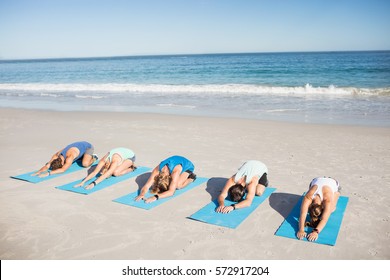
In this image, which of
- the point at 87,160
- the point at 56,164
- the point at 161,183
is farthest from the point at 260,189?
the point at 56,164

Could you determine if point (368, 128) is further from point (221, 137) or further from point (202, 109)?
point (202, 109)

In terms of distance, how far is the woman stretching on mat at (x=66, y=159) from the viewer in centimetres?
617

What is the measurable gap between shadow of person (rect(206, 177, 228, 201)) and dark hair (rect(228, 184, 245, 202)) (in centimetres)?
43

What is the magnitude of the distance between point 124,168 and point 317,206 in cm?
370

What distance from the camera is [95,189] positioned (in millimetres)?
5395

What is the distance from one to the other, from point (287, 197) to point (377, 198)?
53.9 inches

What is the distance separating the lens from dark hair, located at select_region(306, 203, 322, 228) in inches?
155

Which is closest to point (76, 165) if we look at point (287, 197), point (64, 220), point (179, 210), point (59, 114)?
point (64, 220)

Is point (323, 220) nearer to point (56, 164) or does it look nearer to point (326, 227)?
point (326, 227)

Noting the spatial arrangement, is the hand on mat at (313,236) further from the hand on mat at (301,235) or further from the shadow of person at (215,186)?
the shadow of person at (215,186)

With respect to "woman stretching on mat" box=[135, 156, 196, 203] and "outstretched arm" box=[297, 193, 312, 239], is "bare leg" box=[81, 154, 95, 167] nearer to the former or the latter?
"woman stretching on mat" box=[135, 156, 196, 203]

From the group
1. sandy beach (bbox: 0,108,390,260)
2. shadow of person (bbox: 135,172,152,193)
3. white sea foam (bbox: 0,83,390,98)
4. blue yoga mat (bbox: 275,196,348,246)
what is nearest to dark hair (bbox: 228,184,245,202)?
sandy beach (bbox: 0,108,390,260)

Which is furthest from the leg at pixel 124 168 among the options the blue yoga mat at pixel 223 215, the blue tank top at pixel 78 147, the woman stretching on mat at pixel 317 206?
the woman stretching on mat at pixel 317 206

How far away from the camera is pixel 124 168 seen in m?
6.16
